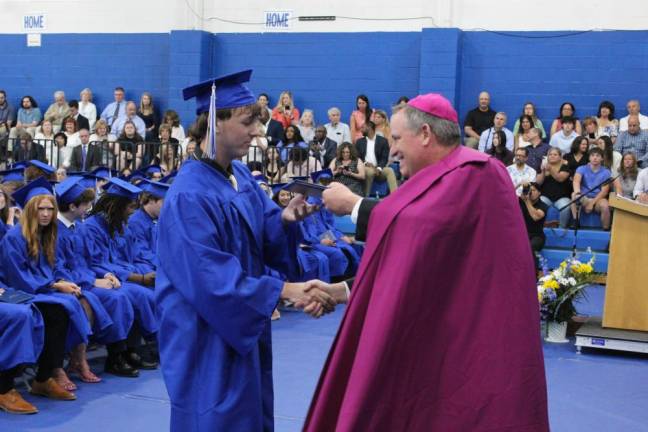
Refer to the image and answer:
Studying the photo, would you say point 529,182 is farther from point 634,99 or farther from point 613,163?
point 634,99

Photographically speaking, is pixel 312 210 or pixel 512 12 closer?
pixel 312 210

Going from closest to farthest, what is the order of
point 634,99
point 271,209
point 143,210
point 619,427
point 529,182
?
point 271,209 < point 619,427 < point 143,210 < point 529,182 < point 634,99

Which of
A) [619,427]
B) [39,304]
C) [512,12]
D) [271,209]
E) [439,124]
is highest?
[512,12]

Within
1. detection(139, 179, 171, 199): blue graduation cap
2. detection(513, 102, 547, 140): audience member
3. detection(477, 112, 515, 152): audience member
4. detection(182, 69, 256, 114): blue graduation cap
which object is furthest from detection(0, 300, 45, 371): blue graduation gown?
detection(513, 102, 547, 140): audience member

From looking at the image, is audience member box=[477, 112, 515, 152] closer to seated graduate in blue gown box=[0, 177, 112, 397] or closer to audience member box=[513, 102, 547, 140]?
audience member box=[513, 102, 547, 140]

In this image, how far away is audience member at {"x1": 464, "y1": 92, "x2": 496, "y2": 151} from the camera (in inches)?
591

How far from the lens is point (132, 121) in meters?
16.3

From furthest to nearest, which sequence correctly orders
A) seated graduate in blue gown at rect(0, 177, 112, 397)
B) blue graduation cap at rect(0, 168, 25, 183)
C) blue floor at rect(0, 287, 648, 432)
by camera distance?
1. blue graduation cap at rect(0, 168, 25, 183)
2. seated graduate in blue gown at rect(0, 177, 112, 397)
3. blue floor at rect(0, 287, 648, 432)

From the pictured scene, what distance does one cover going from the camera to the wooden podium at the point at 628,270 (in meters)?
8.45

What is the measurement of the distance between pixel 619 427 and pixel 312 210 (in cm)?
350

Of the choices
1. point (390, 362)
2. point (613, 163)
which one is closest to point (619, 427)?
point (390, 362)

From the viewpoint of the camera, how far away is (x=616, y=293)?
8500 mm

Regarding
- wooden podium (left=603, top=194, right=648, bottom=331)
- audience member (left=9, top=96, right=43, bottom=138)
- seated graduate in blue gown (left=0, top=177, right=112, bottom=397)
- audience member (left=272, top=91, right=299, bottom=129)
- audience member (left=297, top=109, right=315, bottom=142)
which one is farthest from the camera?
audience member (left=9, top=96, right=43, bottom=138)

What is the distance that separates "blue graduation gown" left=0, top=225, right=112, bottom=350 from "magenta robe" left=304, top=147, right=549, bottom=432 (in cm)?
393
